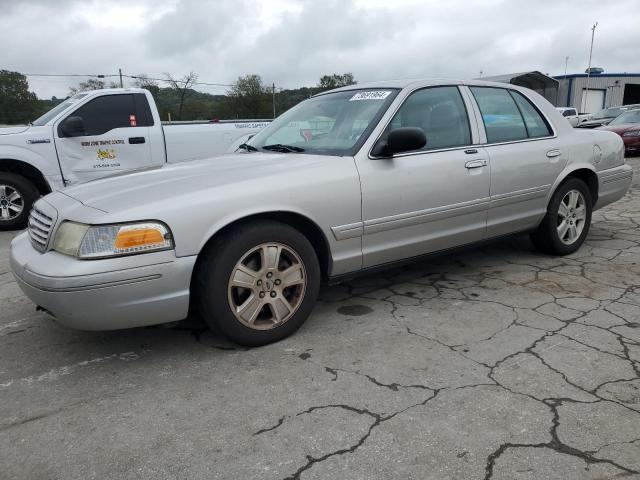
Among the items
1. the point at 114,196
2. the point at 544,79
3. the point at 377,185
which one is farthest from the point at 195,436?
the point at 544,79

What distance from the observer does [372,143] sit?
3275 mm

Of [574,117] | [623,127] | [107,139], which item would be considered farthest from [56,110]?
[623,127]

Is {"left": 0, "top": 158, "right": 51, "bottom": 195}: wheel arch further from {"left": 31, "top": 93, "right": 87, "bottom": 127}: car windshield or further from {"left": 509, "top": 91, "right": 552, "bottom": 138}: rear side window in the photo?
{"left": 509, "top": 91, "right": 552, "bottom": 138}: rear side window

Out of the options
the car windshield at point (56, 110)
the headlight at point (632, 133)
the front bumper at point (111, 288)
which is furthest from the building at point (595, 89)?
the front bumper at point (111, 288)

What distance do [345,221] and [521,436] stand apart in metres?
1.56

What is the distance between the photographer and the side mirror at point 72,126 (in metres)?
6.78

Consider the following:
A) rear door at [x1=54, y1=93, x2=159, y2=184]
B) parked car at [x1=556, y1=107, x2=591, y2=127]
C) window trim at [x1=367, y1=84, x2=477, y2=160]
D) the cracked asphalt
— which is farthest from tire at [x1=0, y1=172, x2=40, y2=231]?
parked car at [x1=556, y1=107, x2=591, y2=127]

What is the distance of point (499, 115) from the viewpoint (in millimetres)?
4094

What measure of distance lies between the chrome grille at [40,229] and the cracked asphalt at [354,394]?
669 millimetres

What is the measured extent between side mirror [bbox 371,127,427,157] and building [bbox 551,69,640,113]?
4247 cm

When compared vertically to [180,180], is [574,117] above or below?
above

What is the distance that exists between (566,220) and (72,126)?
6177mm

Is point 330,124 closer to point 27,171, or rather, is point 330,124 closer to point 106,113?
point 106,113

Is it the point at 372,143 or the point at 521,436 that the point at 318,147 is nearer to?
the point at 372,143
